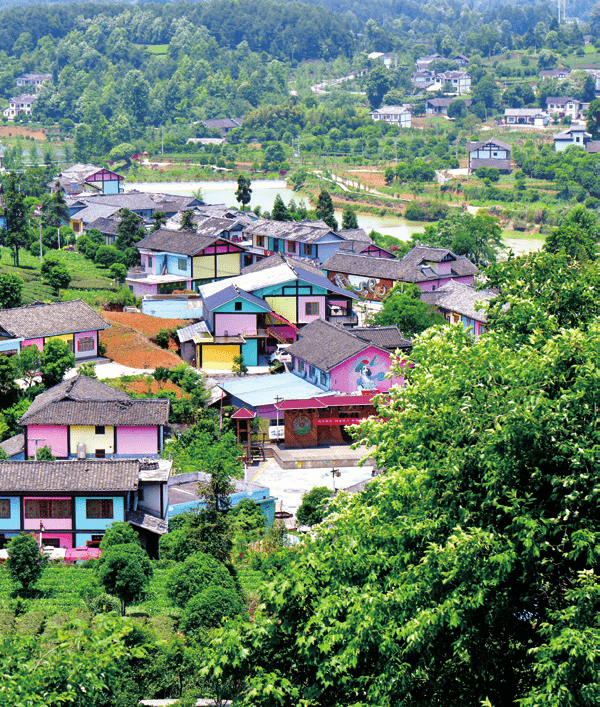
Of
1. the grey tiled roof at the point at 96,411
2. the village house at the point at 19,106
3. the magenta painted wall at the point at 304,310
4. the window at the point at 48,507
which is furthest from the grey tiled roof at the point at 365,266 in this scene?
the village house at the point at 19,106

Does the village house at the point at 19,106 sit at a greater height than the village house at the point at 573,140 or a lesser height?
greater

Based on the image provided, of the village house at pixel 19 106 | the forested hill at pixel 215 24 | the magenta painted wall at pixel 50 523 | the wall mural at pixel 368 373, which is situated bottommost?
the magenta painted wall at pixel 50 523

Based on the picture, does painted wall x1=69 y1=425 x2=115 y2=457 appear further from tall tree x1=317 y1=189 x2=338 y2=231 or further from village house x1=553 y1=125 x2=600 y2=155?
village house x1=553 y1=125 x2=600 y2=155

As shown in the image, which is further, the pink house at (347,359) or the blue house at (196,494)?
the pink house at (347,359)

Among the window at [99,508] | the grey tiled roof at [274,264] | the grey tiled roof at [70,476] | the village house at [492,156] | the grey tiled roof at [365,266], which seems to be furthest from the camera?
the village house at [492,156]

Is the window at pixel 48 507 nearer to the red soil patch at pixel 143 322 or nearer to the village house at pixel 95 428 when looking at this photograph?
the village house at pixel 95 428

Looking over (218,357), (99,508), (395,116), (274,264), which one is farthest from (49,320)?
(395,116)

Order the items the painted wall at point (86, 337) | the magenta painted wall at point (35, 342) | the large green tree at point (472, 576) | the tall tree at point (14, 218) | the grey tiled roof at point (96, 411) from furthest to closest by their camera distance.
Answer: the tall tree at point (14, 218) → the painted wall at point (86, 337) → the magenta painted wall at point (35, 342) → the grey tiled roof at point (96, 411) → the large green tree at point (472, 576)
